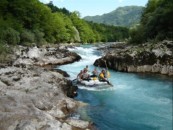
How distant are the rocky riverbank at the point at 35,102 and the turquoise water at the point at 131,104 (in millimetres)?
1224

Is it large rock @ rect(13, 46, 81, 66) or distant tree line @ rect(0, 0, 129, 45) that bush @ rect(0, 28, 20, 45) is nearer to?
distant tree line @ rect(0, 0, 129, 45)

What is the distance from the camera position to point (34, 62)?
39.3 metres

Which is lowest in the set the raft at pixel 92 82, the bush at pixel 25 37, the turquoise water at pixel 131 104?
the turquoise water at pixel 131 104

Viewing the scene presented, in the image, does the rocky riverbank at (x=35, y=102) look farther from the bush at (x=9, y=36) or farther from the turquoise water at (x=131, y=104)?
the bush at (x=9, y=36)

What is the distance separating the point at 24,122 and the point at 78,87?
13.8 metres

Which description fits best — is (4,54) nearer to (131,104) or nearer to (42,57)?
(42,57)

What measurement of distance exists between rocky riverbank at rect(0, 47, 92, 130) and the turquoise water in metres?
1.22

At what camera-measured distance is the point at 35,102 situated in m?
17.6

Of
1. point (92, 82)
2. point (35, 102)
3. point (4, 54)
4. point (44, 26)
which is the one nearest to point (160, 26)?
point (92, 82)

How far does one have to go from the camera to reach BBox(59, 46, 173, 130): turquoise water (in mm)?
17375

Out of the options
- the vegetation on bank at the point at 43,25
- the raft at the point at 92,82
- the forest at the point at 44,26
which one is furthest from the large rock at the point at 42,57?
the raft at the point at 92,82

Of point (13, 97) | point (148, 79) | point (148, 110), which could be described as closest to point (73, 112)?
point (13, 97)

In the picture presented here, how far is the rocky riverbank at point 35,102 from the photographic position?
13.5m

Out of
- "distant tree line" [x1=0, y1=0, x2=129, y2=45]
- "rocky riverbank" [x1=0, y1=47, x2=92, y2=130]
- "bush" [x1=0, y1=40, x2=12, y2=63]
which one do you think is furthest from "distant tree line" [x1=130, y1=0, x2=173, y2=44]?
"rocky riverbank" [x1=0, y1=47, x2=92, y2=130]
